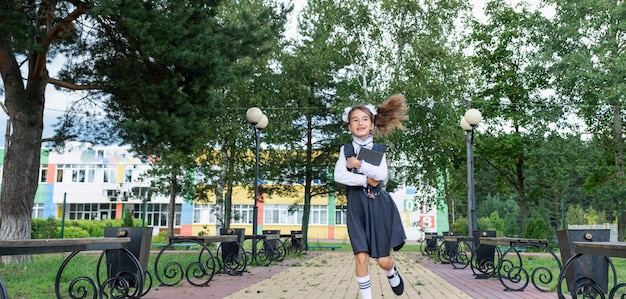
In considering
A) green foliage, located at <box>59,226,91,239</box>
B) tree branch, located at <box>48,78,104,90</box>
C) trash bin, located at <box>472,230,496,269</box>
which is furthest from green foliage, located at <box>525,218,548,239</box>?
green foliage, located at <box>59,226,91,239</box>

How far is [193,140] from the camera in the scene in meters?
11.5

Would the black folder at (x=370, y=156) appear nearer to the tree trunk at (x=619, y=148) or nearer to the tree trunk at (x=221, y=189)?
the tree trunk at (x=221, y=189)

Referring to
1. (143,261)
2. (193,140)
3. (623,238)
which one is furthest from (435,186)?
(143,261)

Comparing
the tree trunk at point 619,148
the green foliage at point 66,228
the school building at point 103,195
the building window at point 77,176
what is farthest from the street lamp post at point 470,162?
the building window at point 77,176

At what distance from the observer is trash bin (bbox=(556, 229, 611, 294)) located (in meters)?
5.28

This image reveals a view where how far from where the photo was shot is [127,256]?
5.62 metres

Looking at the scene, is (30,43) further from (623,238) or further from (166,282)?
(623,238)

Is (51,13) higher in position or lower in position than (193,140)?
higher

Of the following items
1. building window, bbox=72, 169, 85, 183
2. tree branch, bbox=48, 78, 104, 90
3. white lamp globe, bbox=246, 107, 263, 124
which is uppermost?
building window, bbox=72, 169, 85, 183

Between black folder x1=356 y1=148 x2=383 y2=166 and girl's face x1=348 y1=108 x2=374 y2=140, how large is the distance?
0.72 ft

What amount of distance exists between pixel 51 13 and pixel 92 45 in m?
1.86

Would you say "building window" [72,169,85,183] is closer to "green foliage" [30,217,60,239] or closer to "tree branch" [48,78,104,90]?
"green foliage" [30,217,60,239]

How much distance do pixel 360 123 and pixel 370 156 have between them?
0.36m

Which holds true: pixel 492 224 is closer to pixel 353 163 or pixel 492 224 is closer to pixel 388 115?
pixel 388 115
